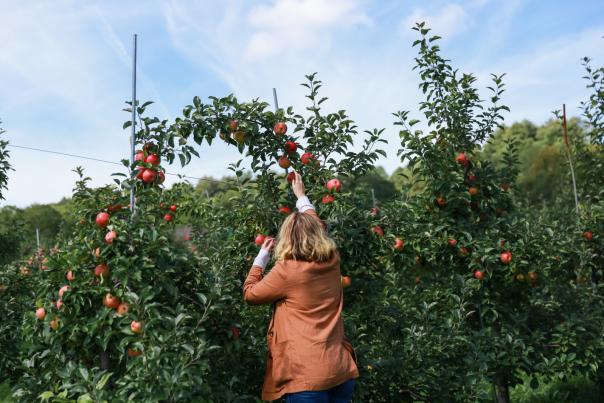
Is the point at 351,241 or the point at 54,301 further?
the point at 351,241

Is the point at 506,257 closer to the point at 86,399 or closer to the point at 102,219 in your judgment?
the point at 102,219

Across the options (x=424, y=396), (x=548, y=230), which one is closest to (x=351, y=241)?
(x=424, y=396)

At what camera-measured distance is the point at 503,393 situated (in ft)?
15.6

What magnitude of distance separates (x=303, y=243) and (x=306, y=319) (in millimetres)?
326

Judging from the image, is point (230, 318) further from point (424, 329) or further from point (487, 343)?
point (487, 343)

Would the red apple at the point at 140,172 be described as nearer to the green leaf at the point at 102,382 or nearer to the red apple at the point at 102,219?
the red apple at the point at 102,219

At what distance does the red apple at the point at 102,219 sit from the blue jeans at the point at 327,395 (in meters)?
1.13

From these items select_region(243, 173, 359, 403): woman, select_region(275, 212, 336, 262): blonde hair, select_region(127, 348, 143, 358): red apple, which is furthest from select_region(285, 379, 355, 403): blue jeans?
select_region(127, 348, 143, 358): red apple

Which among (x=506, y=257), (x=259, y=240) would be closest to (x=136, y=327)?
(x=259, y=240)

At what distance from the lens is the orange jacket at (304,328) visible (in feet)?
8.57

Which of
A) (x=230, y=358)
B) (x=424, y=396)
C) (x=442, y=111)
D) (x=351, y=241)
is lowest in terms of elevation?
(x=424, y=396)

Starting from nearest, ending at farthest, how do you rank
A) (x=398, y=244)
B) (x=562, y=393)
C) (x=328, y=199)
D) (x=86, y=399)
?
(x=86, y=399)
(x=328, y=199)
(x=398, y=244)
(x=562, y=393)

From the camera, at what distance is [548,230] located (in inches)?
189

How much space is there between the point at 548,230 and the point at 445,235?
37.6 inches
